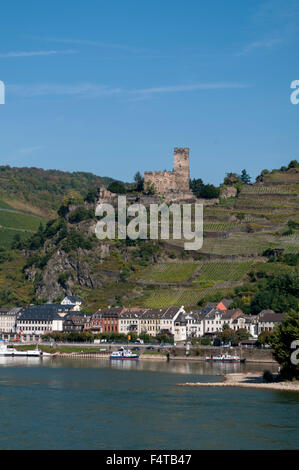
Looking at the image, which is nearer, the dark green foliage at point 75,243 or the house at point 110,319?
the house at point 110,319

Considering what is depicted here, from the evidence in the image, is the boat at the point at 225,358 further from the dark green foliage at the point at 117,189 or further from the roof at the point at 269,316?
the dark green foliage at the point at 117,189

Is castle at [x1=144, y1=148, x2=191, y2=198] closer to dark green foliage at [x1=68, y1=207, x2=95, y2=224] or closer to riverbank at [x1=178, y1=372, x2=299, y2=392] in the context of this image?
dark green foliage at [x1=68, y1=207, x2=95, y2=224]

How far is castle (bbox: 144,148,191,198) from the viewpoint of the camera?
408ft

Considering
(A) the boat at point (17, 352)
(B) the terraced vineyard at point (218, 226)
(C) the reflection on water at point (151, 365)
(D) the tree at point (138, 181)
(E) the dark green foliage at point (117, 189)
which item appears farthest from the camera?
(D) the tree at point (138, 181)

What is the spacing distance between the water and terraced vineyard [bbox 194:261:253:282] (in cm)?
3829

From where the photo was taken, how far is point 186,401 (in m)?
45.4

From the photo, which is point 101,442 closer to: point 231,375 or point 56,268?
point 231,375

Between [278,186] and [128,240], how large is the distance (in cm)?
2719

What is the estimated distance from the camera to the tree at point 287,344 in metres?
51.7

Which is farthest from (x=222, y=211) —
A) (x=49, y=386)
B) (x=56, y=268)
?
(x=49, y=386)

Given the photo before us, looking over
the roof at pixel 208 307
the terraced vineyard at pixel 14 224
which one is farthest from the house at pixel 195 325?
the terraced vineyard at pixel 14 224

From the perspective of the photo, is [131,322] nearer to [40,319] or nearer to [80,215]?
[40,319]

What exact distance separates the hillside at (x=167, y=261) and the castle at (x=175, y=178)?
20.7 feet

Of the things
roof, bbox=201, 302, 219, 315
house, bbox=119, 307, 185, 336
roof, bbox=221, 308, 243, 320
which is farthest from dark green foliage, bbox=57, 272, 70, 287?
roof, bbox=221, 308, 243, 320
